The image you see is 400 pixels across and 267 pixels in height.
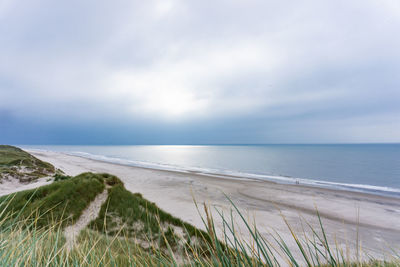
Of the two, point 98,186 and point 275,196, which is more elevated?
point 98,186

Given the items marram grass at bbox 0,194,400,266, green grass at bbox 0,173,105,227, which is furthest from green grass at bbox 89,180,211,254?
marram grass at bbox 0,194,400,266

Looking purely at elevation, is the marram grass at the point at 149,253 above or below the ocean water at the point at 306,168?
above

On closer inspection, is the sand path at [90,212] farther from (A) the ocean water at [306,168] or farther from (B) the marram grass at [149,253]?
(A) the ocean water at [306,168]

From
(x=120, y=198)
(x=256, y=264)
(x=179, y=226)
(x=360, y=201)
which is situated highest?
(x=256, y=264)

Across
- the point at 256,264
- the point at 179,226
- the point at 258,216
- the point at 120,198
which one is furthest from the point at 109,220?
the point at 258,216

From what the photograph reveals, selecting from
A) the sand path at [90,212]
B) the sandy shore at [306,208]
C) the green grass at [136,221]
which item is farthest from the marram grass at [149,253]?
the sandy shore at [306,208]

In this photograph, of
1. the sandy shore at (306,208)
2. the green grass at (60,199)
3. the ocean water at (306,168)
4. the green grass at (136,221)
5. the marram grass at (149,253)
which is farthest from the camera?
the ocean water at (306,168)

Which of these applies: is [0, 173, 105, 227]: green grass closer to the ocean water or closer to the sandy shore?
the sandy shore

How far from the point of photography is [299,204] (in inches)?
585

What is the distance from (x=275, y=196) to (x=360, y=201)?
8.04m

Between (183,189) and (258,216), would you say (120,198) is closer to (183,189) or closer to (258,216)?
(258,216)

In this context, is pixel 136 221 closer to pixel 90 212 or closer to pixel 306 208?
pixel 90 212

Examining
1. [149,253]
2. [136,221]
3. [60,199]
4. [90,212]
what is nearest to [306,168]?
[136,221]

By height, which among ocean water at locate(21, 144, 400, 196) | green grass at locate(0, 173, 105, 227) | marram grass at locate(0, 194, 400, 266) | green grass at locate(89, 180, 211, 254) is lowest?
ocean water at locate(21, 144, 400, 196)
